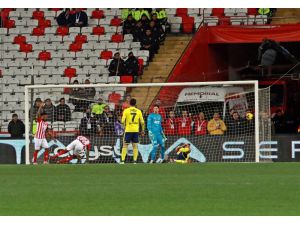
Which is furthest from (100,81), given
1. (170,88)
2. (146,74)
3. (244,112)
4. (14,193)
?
(14,193)

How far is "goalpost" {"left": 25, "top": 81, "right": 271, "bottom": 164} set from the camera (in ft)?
90.9

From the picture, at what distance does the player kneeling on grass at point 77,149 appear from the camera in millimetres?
27203

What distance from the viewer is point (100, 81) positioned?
3428 centimetres

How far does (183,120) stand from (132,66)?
18.2 ft

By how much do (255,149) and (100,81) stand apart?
8663 mm

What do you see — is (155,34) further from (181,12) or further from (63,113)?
(63,113)

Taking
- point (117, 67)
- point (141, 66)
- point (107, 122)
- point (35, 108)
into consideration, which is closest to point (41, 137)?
point (35, 108)

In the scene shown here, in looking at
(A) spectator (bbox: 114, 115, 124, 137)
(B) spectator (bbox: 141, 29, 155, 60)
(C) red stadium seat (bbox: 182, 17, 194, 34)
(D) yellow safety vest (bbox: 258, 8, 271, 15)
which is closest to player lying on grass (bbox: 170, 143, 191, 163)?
(A) spectator (bbox: 114, 115, 124, 137)

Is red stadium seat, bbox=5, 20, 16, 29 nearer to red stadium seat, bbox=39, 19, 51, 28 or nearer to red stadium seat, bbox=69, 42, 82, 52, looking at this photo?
red stadium seat, bbox=39, 19, 51, 28

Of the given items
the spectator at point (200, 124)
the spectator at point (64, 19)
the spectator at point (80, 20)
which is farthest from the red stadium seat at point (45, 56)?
the spectator at point (200, 124)

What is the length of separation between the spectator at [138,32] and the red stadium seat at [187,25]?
1461 mm

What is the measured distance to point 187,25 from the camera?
114ft

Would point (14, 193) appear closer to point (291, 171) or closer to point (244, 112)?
point (291, 171)

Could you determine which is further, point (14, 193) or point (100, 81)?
point (100, 81)
